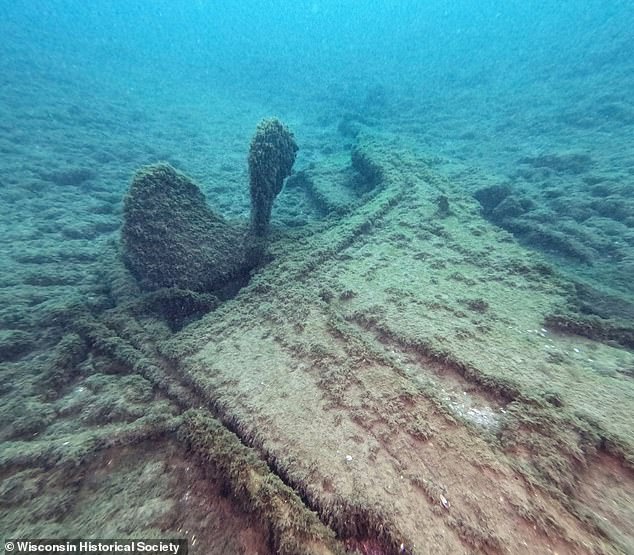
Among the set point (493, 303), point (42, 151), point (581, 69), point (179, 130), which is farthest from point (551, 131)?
point (42, 151)

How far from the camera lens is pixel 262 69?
110 ft

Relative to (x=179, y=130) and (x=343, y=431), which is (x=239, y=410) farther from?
(x=179, y=130)

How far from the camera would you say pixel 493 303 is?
14.0ft

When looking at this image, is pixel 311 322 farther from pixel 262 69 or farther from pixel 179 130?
pixel 262 69

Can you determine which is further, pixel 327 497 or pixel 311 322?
pixel 311 322

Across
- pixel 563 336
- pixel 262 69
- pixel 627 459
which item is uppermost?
pixel 262 69

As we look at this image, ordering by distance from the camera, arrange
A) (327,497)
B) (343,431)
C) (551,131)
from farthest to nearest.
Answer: (551,131) < (343,431) < (327,497)

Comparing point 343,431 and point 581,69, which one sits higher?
point 581,69

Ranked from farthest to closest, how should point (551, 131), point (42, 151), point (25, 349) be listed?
point (551, 131) < point (42, 151) < point (25, 349)

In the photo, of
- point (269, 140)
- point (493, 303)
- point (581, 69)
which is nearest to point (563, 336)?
point (493, 303)

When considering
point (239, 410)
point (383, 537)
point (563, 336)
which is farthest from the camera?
point (563, 336)

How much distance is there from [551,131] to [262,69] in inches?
1170

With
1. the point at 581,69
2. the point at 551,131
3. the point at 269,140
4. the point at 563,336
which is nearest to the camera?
the point at 563,336

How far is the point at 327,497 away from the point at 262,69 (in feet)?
129
